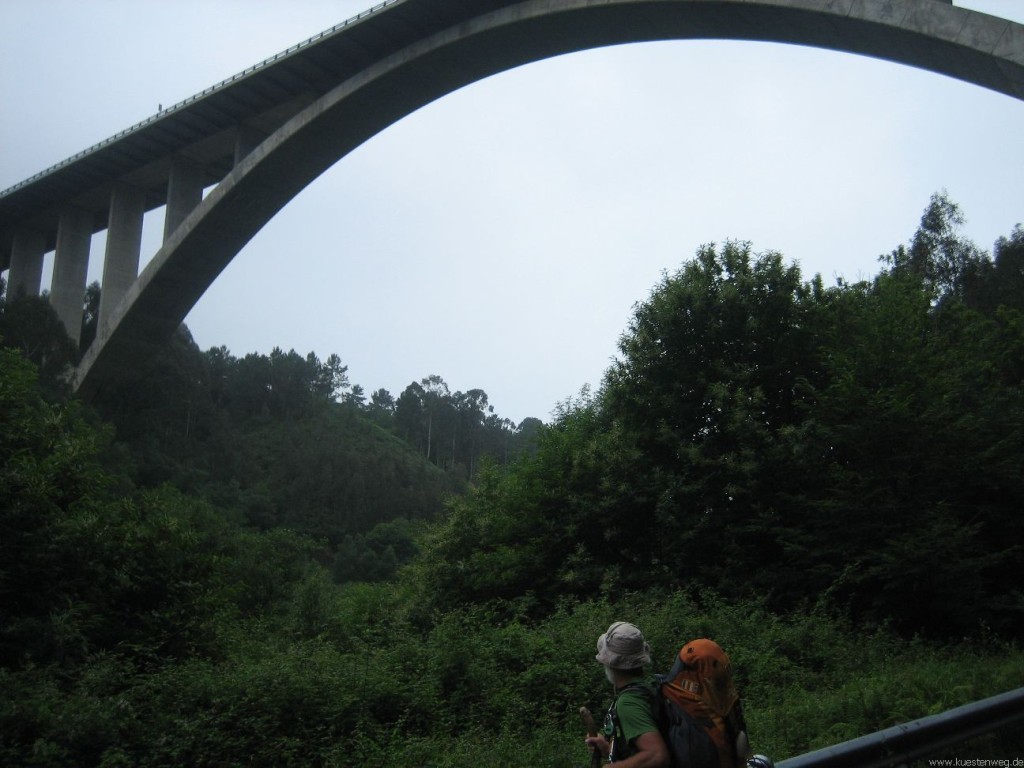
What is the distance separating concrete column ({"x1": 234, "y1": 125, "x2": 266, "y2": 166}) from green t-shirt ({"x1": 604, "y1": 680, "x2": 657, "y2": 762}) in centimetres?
2904

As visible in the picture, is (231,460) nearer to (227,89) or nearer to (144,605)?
(227,89)

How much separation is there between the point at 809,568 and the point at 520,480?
270 inches

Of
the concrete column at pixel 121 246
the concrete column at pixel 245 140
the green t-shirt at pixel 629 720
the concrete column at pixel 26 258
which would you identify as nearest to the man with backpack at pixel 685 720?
the green t-shirt at pixel 629 720

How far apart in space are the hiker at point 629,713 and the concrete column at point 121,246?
103 feet

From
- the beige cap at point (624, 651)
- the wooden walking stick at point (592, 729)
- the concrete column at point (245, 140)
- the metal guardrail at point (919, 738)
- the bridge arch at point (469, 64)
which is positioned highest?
the concrete column at point (245, 140)

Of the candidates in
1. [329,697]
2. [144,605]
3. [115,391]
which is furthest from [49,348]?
[329,697]

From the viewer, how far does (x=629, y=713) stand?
8.89ft

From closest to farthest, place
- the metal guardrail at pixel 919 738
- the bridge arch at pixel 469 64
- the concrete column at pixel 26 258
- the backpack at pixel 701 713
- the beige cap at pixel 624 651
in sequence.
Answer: the backpack at pixel 701 713 < the beige cap at pixel 624 651 < the metal guardrail at pixel 919 738 < the bridge arch at pixel 469 64 < the concrete column at pixel 26 258

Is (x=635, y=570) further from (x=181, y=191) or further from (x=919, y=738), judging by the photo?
(x=181, y=191)

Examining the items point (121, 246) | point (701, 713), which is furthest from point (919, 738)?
point (121, 246)

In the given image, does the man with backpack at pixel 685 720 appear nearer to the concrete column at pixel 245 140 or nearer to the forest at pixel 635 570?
the forest at pixel 635 570

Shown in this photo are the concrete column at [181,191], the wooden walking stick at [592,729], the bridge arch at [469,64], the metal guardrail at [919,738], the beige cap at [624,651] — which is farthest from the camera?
the concrete column at [181,191]

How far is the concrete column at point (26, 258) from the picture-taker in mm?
38406

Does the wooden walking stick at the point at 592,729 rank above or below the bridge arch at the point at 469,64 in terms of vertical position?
below
